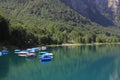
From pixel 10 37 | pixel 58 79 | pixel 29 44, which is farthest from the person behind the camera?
pixel 29 44

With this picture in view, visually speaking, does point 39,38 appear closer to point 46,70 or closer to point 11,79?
point 46,70

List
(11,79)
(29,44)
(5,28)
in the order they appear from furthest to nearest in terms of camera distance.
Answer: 1. (29,44)
2. (5,28)
3. (11,79)

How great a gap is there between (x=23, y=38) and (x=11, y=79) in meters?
93.8

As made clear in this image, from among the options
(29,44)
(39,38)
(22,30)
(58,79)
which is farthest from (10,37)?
(58,79)

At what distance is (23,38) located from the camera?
14900 cm

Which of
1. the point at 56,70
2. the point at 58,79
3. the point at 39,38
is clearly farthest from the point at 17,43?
the point at 58,79

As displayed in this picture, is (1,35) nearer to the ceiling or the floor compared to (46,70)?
nearer to the ceiling

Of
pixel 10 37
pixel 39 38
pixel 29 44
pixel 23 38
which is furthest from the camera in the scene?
pixel 39 38

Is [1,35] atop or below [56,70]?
atop

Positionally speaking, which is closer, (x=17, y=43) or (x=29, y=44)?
(x=17, y=43)

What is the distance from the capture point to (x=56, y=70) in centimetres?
7556

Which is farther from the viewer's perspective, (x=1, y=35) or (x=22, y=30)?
(x=22, y=30)

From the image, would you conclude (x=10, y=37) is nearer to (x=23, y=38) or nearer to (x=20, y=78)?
(x=23, y=38)

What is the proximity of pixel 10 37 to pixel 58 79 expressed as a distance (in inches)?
3097
